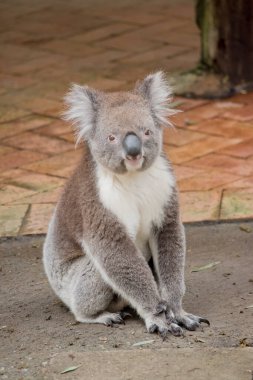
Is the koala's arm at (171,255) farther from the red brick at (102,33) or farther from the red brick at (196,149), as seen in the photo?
the red brick at (102,33)

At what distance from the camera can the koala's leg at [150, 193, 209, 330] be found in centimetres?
460

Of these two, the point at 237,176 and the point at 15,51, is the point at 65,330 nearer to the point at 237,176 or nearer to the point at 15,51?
the point at 237,176

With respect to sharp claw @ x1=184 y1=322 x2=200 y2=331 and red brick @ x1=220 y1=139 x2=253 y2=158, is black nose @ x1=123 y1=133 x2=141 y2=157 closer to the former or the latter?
sharp claw @ x1=184 y1=322 x2=200 y2=331

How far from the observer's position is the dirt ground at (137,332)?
412 cm

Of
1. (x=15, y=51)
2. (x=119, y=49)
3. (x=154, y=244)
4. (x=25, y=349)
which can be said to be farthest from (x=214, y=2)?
(x=25, y=349)

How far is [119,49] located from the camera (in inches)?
376

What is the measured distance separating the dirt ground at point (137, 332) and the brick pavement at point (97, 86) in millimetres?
492

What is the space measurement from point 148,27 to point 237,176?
3882mm

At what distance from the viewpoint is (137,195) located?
4.59 m

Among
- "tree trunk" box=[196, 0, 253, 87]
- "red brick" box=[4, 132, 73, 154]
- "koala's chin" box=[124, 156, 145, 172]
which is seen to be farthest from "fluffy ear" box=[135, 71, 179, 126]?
"tree trunk" box=[196, 0, 253, 87]

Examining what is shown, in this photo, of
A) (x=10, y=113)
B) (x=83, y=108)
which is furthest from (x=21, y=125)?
(x=83, y=108)

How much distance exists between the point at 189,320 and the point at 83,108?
3.41 ft

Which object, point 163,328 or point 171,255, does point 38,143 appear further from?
point 163,328

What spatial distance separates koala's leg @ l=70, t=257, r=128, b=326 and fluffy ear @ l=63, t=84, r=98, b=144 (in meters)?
0.59
